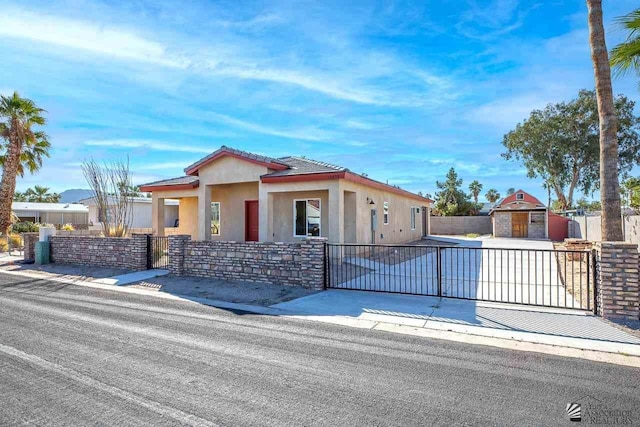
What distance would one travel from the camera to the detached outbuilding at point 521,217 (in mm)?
31172

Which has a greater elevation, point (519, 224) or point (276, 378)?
point (519, 224)

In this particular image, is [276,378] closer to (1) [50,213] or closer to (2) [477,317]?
(2) [477,317]

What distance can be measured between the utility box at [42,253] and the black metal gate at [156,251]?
602 centimetres

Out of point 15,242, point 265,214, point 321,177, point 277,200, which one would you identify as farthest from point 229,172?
point 15,242

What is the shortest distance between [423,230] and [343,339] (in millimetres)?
24748

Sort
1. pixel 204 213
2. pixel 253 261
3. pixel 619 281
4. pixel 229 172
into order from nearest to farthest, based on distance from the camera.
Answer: pixel 619 281 < pixel 253 261 < pixel 229 172 < pixel 204 213

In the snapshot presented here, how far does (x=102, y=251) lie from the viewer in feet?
47.3

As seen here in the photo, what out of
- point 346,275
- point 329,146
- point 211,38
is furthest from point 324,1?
point 329,146

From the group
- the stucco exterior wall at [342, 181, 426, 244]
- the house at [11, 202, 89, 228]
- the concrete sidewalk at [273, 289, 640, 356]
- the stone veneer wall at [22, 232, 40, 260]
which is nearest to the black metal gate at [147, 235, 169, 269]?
the stucco exterior wall at [342, 181, 426, 244]

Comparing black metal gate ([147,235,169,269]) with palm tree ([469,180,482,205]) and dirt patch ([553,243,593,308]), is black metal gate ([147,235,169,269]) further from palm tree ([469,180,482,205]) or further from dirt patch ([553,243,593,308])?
palm tree ([469,180,482,205])

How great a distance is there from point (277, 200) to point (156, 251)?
520 centimetres

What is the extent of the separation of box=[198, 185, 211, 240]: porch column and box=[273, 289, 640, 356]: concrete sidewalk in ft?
27.6

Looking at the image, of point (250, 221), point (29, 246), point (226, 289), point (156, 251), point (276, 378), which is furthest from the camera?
point (250, 221)

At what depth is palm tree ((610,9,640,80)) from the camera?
27.5ft
